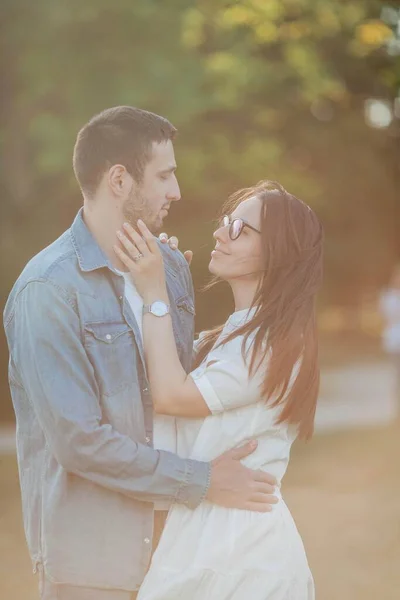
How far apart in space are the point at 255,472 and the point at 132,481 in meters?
0.39

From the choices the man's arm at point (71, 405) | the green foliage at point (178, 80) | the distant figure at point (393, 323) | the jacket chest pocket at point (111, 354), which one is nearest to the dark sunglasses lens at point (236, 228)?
the jacket chest pocket at point (111, 354)

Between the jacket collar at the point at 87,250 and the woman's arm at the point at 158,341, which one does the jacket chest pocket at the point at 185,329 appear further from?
the jacket collar at the point at 87,250

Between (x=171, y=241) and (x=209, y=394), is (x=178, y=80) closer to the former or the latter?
(x=171, y=241)

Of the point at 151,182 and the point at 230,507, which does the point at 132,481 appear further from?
the point at 151,182

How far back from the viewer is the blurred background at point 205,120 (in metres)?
8.17

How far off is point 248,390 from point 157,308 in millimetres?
348

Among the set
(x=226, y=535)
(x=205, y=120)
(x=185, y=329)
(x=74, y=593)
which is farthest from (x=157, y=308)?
(x=205, y=120)

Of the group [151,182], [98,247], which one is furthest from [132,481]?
[151,182]

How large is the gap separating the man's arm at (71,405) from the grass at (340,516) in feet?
11.2

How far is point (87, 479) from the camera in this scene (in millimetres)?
3082

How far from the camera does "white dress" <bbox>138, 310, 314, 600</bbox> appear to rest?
3137 mm

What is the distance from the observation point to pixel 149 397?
10.4 feet

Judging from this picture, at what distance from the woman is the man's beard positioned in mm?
42

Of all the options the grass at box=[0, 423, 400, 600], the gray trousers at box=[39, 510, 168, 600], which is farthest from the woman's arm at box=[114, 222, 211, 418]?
the grass at box=[0, 423, 400, 600]
